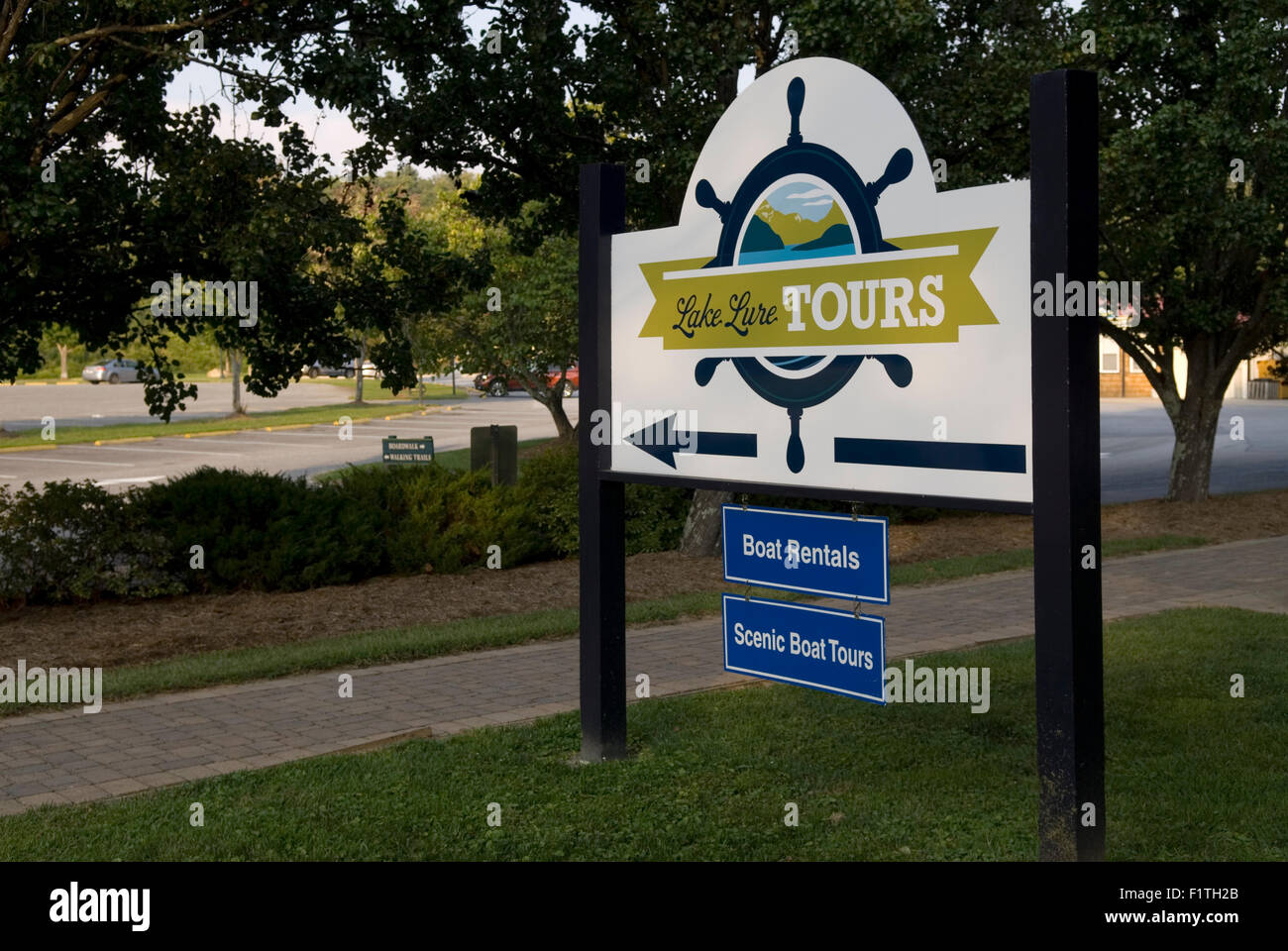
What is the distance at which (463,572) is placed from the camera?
13.3 m

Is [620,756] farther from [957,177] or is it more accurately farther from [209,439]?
[209,439]

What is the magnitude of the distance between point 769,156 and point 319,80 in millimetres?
5604

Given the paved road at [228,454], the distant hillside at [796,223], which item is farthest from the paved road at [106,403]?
the distant hillside at [796,223]

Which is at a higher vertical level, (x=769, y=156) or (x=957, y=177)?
(x=957, y=177)

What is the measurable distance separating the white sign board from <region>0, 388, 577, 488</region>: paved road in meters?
17.5

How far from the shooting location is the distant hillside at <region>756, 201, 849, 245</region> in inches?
228

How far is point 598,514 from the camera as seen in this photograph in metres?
6.87

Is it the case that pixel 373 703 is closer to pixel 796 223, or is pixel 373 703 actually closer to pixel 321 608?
pixel 321 608

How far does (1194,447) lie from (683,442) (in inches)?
555

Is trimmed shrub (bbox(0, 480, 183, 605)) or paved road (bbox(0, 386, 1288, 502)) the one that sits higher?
paved road (bbox(0, 386, 1288, 502))

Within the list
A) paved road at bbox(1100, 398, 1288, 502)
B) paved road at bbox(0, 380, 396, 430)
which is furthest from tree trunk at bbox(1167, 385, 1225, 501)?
paved road at bbox(0, 380, 396, 430)

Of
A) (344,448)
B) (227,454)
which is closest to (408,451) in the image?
(227,454)

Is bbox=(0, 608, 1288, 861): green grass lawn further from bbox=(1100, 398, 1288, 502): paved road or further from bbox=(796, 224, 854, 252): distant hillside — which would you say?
bbox=(1100, 398, 1288, 502): paved road
